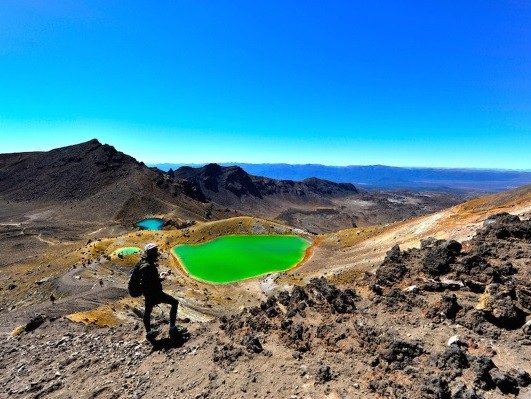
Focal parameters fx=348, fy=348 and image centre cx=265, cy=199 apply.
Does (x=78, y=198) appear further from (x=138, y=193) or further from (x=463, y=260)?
(x=463, y=260)

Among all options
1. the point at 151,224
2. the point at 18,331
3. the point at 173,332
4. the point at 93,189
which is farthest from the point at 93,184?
the point at 173,332

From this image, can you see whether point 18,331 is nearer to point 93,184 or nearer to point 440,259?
point 440,259

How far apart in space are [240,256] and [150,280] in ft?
161

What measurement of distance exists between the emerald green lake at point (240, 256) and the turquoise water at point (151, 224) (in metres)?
38.4

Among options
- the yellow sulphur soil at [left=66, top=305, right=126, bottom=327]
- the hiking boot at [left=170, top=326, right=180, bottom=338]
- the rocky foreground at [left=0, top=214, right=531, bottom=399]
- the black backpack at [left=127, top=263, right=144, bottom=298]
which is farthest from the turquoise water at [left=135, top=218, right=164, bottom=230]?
the black backpack at [left=127, top=263, right=144, bottom=298]

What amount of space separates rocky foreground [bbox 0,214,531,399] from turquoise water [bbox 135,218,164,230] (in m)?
89.9

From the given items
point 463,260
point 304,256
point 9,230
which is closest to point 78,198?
point 9,230

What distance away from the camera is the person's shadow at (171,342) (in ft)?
41.3

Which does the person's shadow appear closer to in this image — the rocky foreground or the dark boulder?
the rocky foreground

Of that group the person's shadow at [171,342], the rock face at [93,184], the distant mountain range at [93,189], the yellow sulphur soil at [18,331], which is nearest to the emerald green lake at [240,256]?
the yellow sulphur soil at [18,331]

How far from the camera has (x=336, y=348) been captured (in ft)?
35.9

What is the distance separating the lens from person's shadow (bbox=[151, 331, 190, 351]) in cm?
1258

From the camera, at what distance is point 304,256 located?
58.5 meters

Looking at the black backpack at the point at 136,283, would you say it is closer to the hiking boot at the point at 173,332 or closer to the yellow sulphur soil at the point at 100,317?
the hiking boot at the point at 173,332
